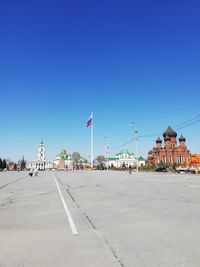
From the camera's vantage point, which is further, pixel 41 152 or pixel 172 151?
pixel 41 152

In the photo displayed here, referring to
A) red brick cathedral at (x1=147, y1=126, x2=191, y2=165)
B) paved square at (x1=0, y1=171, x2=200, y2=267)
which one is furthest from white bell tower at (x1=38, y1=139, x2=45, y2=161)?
paved square at (x1=0, y1=171, x2=200, y2=267)

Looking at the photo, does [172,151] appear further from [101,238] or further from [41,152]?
[101,238]

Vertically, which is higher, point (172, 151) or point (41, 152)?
point (41, 152)

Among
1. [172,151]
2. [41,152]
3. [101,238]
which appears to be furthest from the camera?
[41,152]

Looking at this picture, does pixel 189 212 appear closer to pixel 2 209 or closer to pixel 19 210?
pixel 19 210

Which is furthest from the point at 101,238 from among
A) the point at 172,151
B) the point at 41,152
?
the point at 41,152

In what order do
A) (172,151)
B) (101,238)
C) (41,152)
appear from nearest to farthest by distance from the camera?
(101,238), (172,151), (41,152)

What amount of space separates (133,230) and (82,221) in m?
1.74

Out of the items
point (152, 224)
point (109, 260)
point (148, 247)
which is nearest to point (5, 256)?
point (109, 260)

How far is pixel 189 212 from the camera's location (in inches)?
357

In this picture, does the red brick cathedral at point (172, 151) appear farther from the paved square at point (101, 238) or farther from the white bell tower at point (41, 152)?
the paved square at point (101, 238)

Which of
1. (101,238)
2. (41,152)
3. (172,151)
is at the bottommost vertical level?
(101,238)

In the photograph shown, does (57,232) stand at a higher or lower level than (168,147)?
lower

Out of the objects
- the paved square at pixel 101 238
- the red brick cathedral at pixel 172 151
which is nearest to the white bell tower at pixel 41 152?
the red brick cathedral at pixel 172 151
